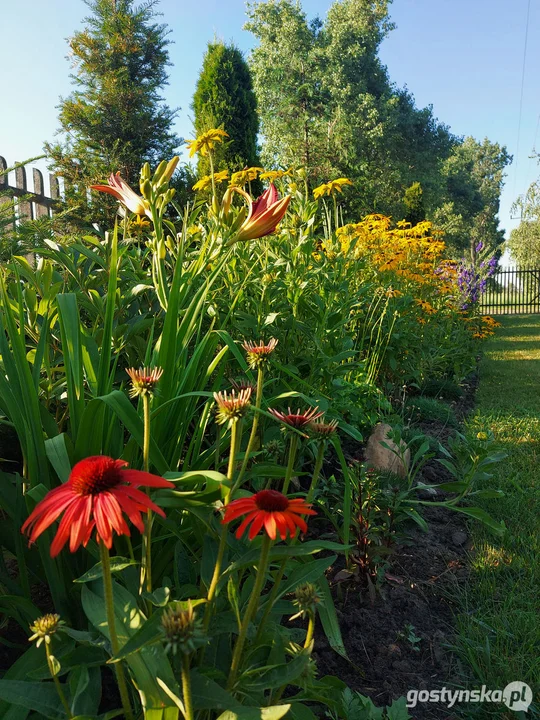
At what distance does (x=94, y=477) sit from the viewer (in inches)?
22.4

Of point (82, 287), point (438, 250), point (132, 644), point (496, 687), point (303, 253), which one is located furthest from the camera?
point (438, 250)

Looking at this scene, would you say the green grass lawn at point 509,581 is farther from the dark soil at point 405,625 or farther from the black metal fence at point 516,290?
the black metal fence at point 516,290

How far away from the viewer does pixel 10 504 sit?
43.9 inches

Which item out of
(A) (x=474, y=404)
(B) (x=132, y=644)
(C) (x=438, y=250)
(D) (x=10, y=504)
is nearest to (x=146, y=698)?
(B) (x=132, y=644)

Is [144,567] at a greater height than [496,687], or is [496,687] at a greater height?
[144,567]

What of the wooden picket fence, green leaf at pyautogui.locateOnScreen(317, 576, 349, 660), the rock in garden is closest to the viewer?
green leaf at pyautogui.locateOnScreen(317, 576, 349, 660)

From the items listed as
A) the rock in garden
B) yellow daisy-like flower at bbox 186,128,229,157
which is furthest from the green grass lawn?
yellow daisy-like flower at bbox 186,128,229,157

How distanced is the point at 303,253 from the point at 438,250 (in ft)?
8.71

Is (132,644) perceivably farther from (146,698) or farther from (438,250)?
(438,250)

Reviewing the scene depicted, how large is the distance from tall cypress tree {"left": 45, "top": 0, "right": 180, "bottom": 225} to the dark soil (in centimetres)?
806

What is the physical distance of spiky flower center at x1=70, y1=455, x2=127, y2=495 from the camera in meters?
0.57

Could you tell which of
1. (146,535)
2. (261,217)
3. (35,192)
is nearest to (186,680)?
(146,535)

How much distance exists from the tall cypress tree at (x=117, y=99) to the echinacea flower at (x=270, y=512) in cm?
865

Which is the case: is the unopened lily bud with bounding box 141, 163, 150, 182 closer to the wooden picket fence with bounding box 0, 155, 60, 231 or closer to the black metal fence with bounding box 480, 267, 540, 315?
the wooden picket fence with bounding box 0, 155, 60, 231
